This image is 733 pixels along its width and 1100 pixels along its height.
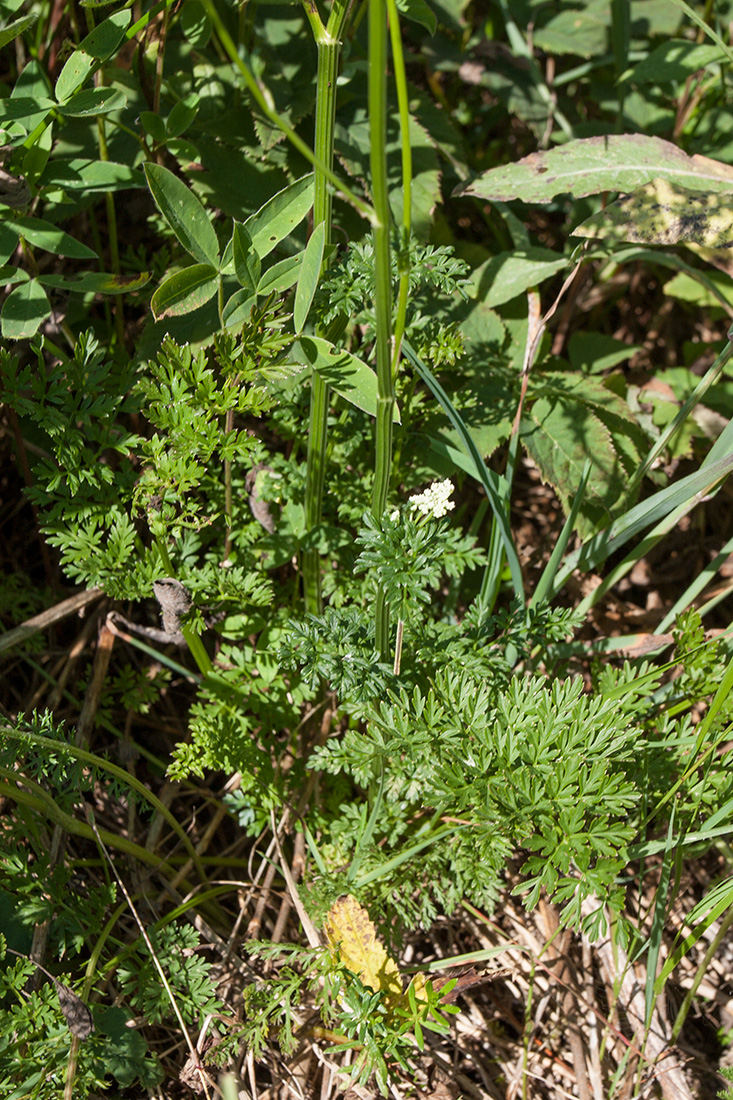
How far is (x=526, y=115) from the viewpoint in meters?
2.72

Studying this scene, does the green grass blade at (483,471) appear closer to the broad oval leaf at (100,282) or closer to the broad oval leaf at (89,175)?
the broad oval leaf at (100,282)

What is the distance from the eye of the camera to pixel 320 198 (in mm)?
1548

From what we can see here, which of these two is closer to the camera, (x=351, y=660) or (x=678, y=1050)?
(x=351, y=660)

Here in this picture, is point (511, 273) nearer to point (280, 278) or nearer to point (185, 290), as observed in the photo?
point (280, 278)

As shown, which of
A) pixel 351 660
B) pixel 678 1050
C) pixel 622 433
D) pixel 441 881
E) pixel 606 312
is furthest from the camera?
pixel 606 312

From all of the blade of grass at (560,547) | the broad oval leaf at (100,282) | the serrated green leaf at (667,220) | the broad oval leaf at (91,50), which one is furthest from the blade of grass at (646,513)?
the broad oval leaf at (91,50)

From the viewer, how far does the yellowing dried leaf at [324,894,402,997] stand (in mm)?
1722

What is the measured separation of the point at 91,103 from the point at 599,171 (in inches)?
46.9

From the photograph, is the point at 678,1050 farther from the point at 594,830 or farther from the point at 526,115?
the point at 526,115

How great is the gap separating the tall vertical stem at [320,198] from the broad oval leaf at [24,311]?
618 millimetres

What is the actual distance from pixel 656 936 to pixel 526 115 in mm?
2422

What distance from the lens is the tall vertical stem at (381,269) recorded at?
93 cm

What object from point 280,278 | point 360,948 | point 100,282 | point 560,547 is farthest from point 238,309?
point 360,948

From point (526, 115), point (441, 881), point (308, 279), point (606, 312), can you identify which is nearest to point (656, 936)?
point (441, 881)
